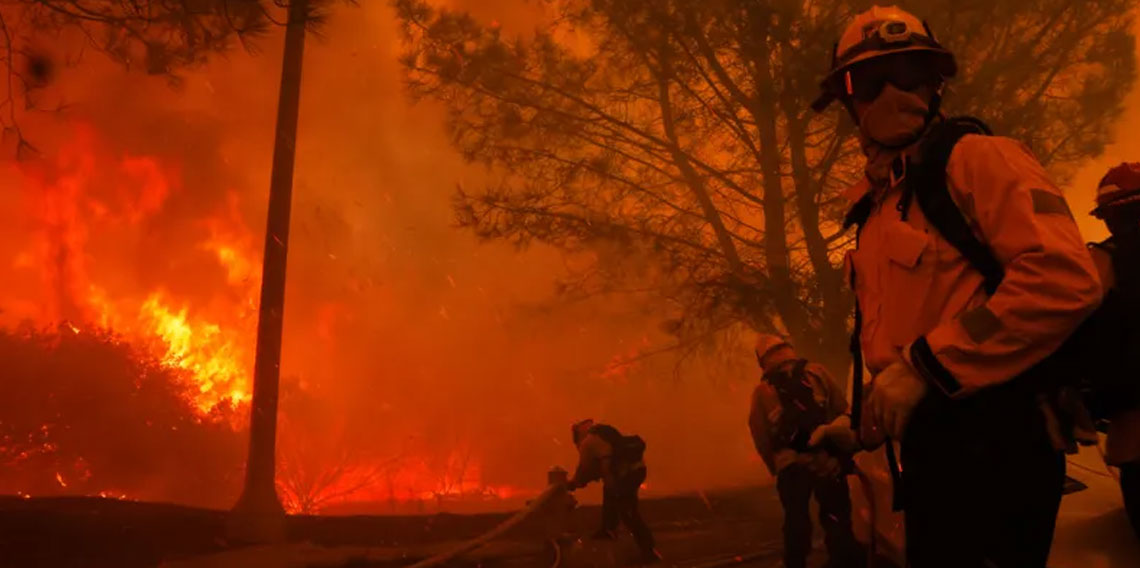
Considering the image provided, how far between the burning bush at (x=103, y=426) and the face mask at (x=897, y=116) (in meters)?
27.5

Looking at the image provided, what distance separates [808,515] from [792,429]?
1348mm

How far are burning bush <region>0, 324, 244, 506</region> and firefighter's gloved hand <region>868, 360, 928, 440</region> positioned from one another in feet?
90.5

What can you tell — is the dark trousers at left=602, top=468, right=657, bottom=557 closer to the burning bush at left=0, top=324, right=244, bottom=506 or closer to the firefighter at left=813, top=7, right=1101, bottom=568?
the firefighter at left=813, top=7, right=1101, bottom=568

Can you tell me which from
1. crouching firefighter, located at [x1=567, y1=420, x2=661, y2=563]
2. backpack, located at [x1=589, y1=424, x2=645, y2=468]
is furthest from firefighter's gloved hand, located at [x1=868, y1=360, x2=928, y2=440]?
backpack, located at [x1=589, y1=424, x2=645, y2=468]

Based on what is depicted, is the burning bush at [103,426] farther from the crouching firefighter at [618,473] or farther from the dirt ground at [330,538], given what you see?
the crouching firefighter at [618,473]

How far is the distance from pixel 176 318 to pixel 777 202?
28.5 m

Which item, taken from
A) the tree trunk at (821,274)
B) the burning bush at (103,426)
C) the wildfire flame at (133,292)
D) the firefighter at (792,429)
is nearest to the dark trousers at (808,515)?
the firefighter at (792,429)

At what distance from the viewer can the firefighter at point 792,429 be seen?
13.8 ft

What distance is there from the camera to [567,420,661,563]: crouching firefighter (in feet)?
22.0

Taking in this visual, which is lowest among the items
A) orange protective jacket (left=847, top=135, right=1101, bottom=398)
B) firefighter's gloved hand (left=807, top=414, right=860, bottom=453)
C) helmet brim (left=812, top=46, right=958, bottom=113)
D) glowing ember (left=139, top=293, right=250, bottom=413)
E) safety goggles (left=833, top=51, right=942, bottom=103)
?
firefighter's gloved hand (left=807, top=414, right=860, bottom=453)

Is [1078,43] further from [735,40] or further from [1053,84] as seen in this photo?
[735,40]

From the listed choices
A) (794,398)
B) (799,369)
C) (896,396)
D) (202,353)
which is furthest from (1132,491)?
(202,353)

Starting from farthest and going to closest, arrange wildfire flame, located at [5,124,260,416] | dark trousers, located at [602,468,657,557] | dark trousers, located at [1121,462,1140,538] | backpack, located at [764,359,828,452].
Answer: wildfire flame, located at [5,124,260,416] → dark trousers, located at [602,468,657,557] → backpack, located at [764,359,828,452] → dark trousers, located at [1121,462,1140,538]

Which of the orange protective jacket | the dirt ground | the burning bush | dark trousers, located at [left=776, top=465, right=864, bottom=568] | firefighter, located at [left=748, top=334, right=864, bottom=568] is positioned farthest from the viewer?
the burning bush
